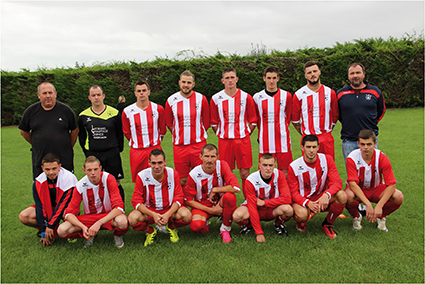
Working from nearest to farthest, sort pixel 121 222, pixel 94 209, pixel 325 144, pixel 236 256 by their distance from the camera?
pixel 236 256 → pixel 121 222 → pixel 94 209 → pixel 325 144

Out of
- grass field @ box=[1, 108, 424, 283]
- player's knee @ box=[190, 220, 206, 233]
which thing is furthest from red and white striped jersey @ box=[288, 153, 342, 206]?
player's knee @ box=[190, 220, 206, 233]

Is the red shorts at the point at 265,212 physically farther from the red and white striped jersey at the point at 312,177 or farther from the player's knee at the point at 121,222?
the player's knee at the point at 121,222

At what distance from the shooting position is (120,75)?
549 inches

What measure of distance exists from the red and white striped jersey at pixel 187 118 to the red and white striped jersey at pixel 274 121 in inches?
32.9

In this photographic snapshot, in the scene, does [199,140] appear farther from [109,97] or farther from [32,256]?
[109,97]

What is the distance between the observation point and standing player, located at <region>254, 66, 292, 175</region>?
3.95m

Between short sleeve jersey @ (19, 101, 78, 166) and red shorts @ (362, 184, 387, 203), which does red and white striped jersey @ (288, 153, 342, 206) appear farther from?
short sleeve jersey @ (19, 101, 78, 166)

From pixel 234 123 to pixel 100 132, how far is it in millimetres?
1776

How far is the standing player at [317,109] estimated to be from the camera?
377cm

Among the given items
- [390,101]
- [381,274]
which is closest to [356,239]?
[381,274]

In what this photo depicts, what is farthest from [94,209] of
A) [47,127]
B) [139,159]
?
[47,127]

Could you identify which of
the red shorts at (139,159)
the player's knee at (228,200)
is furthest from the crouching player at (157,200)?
the red shorts at (139,159)

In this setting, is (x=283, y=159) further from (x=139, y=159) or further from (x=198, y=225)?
(x=139, y=159)

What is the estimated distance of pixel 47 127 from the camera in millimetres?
3486
